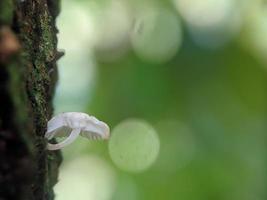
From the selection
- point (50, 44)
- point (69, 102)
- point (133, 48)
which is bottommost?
point (69, 102)

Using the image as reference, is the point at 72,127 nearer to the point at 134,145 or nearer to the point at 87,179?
the point at 134,145

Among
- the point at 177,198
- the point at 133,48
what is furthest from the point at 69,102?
the point at 177,198

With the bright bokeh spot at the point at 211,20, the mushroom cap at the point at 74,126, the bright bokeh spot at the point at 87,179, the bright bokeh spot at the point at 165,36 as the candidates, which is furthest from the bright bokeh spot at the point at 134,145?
the mushroom cap at the point at 74,126

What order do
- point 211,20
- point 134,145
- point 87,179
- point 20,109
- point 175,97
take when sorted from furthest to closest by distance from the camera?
point 87,179, point 211,20, point 134,145, point 175,97, point 20,109

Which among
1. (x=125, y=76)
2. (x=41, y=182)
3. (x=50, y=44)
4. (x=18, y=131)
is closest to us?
(x=18, y=131)

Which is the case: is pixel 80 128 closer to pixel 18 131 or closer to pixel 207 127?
pixel 18 131

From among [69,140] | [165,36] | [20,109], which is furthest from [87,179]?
[20,109]

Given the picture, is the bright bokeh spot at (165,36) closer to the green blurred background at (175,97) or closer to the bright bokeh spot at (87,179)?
the green blurred background at (175,97)

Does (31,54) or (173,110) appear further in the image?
(173,110)
